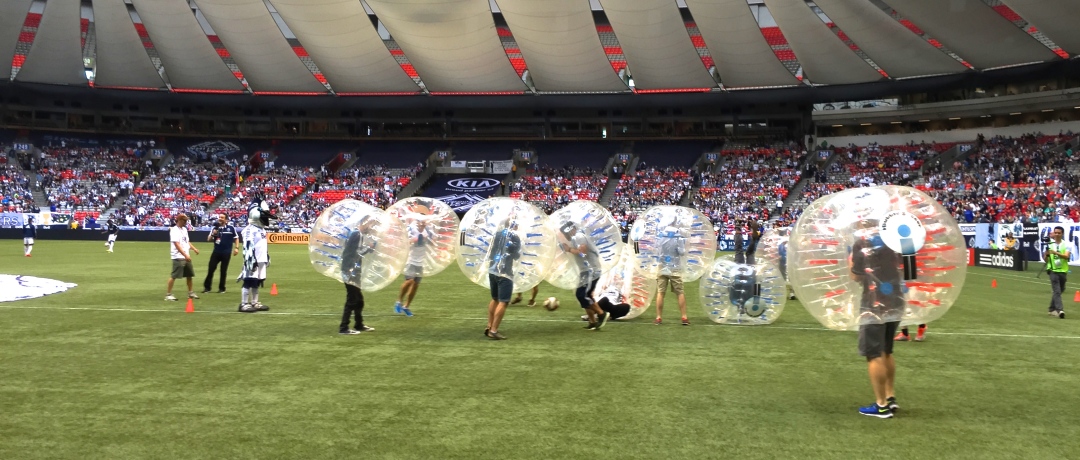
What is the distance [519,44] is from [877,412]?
3971 cm

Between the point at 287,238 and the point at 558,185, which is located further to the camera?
the point at 558,185

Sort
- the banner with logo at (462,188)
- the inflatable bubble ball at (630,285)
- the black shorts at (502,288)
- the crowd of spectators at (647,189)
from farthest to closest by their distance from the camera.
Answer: the banner with logo at (462,188), the crowd of spectators at (647,189), the inflatable bubble ball at (630,285), the black shorts at (502,288)

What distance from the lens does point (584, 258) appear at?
429 inches

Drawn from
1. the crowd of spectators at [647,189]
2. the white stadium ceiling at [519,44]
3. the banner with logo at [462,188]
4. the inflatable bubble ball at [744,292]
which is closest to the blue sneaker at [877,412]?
the inflatable bubble ball at [744,292]

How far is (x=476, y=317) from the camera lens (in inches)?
485

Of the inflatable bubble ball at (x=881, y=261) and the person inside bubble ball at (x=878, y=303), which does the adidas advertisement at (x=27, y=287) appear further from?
the person inside bubble ball at (x=878, y=303)

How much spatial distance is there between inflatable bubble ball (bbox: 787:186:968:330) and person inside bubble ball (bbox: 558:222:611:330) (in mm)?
4751

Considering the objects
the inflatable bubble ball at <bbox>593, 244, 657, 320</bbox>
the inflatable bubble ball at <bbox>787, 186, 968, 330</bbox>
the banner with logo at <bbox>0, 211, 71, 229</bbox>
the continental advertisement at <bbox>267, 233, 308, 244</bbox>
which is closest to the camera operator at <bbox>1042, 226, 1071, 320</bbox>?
the inflatable bubble ball at <bbox>593, 244, 657, 320</bbox>

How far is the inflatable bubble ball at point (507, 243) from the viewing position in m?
9.90

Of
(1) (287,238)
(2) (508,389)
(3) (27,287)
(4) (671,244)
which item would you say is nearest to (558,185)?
(1) (287,238)

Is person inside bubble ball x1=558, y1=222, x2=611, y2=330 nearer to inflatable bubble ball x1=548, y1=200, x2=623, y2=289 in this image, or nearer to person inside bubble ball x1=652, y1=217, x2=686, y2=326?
inflatable bubble ball x1=548, y1=200, x2=623, y2=289

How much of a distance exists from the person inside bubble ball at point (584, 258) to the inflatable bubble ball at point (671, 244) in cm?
121

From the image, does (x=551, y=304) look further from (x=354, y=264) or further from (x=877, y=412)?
(x=877, y=412)

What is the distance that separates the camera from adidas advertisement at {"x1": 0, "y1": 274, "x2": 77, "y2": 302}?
46.3 feet
